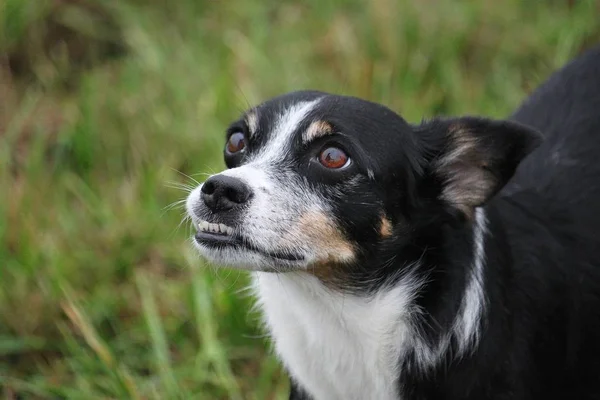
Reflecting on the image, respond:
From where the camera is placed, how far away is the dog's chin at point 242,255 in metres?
2.63

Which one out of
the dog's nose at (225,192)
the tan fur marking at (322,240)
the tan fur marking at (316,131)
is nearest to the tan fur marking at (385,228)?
the tan fur marking at (322,240)

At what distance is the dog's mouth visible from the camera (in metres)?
2.62

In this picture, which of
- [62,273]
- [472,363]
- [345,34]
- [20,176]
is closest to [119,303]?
[62,273]

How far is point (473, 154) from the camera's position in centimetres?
282

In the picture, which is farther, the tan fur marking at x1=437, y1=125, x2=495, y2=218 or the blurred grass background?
the blurred grass background

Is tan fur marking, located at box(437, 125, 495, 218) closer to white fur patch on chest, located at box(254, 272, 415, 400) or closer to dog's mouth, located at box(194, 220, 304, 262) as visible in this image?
white fur patch on chest, located at box(254, 272, 415, 400)

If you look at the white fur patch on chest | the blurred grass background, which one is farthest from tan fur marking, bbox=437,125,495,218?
the blurred grass background

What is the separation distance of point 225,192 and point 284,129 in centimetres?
36

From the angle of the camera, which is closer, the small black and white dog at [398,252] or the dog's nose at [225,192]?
the dog's nose at [225,192]

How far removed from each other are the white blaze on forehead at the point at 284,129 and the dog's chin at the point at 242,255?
296 millimetres

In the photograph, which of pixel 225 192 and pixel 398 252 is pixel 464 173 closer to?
pixel 398 252

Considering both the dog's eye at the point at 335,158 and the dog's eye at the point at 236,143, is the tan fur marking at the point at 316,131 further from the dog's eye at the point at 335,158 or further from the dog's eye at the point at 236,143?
the dog's eye at the point at 236,143

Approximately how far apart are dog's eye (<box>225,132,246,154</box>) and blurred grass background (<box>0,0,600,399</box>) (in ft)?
2.50

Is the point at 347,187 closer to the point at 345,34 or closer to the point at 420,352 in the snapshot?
the point at 420,352
